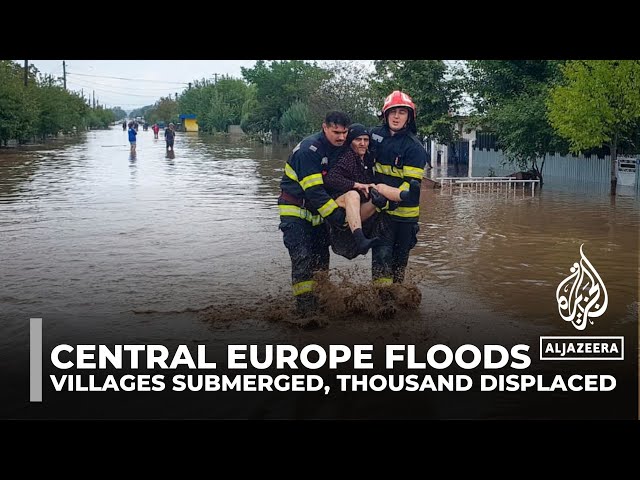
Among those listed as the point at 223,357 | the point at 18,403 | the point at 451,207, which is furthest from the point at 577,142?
the point at 18,403

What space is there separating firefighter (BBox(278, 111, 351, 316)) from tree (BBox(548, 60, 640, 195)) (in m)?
13.9

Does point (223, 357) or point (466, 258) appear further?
point (466, 258)

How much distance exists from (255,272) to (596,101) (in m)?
12.6

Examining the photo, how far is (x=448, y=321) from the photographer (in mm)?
7832

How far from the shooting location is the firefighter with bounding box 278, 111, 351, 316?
272 inches

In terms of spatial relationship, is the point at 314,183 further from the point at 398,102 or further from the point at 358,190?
the point at 398,102

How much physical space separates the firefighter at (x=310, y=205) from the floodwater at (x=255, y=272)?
1.55 ft

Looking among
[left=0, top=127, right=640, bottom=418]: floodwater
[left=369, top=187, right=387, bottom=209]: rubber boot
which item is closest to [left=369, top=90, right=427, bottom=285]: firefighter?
[left=369, top=187, right=387, bottom=209]: rubber boot

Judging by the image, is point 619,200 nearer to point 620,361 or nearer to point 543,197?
point 543,197

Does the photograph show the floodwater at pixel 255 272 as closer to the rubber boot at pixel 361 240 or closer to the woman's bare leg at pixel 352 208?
the rubber boot at pixel 361 240

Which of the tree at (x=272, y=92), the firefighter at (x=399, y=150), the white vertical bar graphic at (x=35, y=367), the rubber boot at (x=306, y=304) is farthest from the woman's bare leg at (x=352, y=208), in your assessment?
the tree at (x=272, y=92)

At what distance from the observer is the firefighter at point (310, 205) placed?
6.90 metres

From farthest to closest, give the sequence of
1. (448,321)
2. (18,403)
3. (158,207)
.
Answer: (158,207), (448,321), (18,403)

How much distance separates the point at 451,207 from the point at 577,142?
4.65 metres
